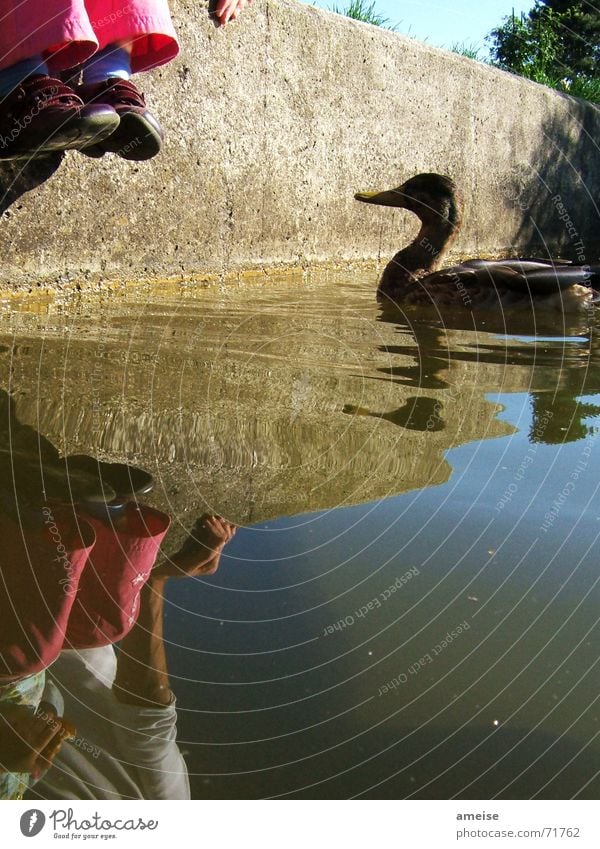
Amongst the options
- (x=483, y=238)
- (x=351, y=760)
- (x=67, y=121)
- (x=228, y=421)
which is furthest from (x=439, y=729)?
(x=483, y=238)

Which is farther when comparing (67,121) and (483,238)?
(483,238)

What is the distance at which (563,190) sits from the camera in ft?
34.1

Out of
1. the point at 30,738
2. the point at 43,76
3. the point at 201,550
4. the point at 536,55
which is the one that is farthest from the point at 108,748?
the point at 536,55

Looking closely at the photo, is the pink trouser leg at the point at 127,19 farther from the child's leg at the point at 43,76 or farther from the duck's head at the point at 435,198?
the duck's head at the point at 435,198

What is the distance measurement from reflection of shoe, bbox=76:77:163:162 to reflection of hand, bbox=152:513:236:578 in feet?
6.45

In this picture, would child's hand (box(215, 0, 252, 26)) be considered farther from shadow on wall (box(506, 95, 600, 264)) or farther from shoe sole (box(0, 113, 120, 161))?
shadow on wall (box(506, 95, 600, 264))

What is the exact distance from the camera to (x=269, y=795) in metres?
1.19

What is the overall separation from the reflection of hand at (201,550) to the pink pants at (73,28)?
1.91 metres

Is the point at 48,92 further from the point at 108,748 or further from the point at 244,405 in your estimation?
the point at 108,748

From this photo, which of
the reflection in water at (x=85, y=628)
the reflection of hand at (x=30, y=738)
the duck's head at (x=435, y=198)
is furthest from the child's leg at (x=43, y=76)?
the duck's head at (x=435, y=198)

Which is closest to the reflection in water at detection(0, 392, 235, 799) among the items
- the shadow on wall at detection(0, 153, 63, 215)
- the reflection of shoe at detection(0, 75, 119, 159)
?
the reflection of shoe at detection(0, 75, 119, 159)

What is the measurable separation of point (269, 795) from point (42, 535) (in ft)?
2.72

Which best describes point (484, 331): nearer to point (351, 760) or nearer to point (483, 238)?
point (351, 760)

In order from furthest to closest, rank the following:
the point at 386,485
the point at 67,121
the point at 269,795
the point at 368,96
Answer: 1. the point at 368,96
2. the point at 67,121
3. the point at 386,485
4. the point at 269,795
